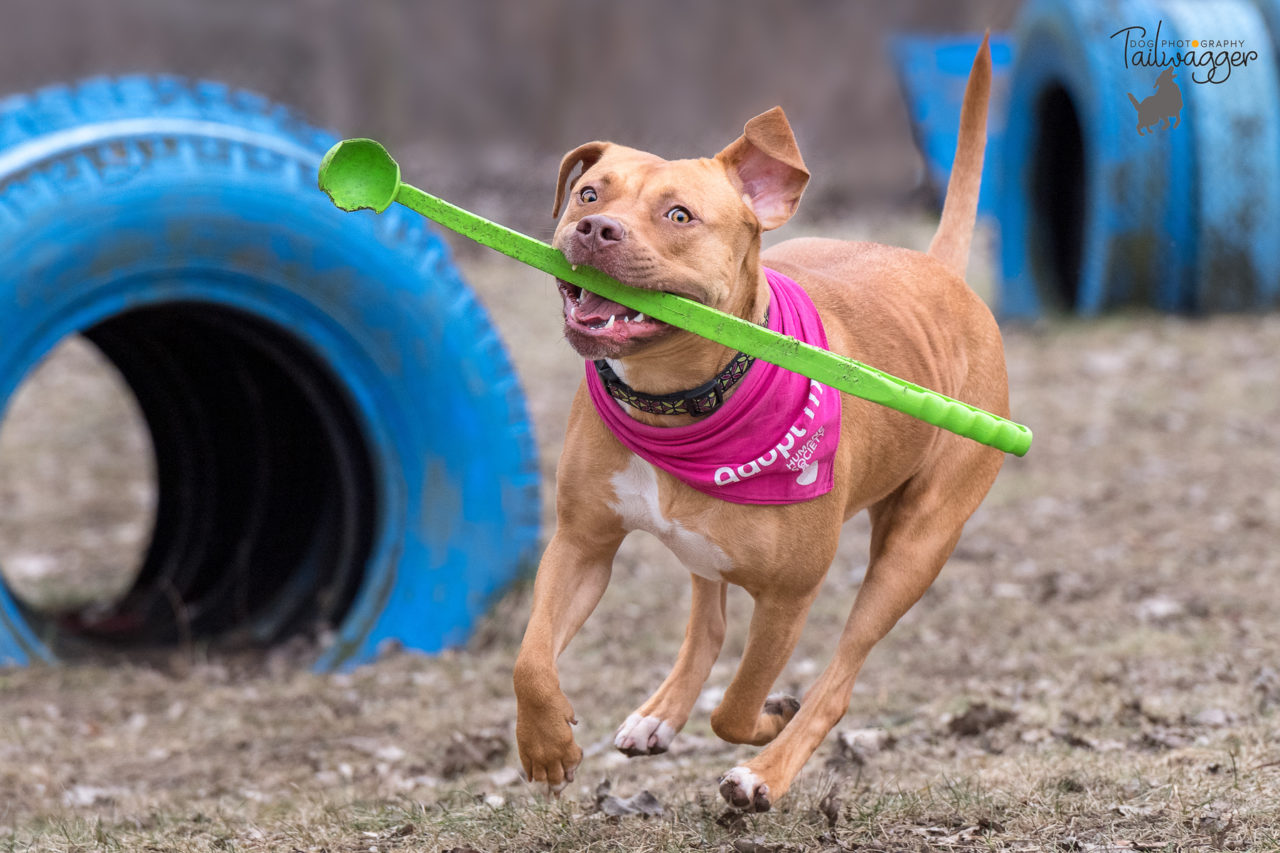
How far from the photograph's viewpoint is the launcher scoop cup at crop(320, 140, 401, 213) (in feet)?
9.09

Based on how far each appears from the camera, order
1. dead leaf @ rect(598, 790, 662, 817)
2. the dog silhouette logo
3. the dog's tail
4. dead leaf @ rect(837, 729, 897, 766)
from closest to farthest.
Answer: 1. dead leaf @ rect(598, 790, 662, 817)
2. the dog's tail
3. dead leaf @ rect(837, 729, 897, 766)
4. the dog silhouette logo

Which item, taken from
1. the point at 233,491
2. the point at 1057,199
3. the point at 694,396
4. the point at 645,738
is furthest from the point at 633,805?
the point at 1057,199

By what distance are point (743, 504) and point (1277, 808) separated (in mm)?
1379

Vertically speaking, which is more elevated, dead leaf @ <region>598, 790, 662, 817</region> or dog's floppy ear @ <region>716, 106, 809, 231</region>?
dog's floppy ear @ <region>716, 106, 809, 231</region>

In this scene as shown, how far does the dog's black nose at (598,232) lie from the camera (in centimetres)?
267

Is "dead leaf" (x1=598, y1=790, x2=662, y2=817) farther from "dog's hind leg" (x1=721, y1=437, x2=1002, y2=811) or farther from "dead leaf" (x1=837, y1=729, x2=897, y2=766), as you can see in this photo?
"dead leaf" (x1=837, y1=729, x2=897, y2=766)

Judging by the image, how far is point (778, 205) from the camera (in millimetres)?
3018

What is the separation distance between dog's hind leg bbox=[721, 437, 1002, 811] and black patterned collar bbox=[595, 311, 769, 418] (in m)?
0.75

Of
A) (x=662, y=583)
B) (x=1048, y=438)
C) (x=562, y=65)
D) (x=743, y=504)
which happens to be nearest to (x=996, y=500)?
(x=1048, y=438)

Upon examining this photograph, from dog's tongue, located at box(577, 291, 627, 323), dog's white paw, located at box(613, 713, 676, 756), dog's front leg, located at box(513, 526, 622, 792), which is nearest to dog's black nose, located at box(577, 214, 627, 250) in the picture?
dog's tongue, located at box(577, 291, 627, 323)

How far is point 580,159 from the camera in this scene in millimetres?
3168

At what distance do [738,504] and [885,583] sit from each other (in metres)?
0.63

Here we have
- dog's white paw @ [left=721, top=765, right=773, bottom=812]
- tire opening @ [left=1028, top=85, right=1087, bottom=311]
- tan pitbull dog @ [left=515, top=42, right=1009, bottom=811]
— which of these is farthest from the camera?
tire opening @ [left=1028, top=85, right=1087, bottom=311]

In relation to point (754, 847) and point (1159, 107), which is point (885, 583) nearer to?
point (754, 847)
